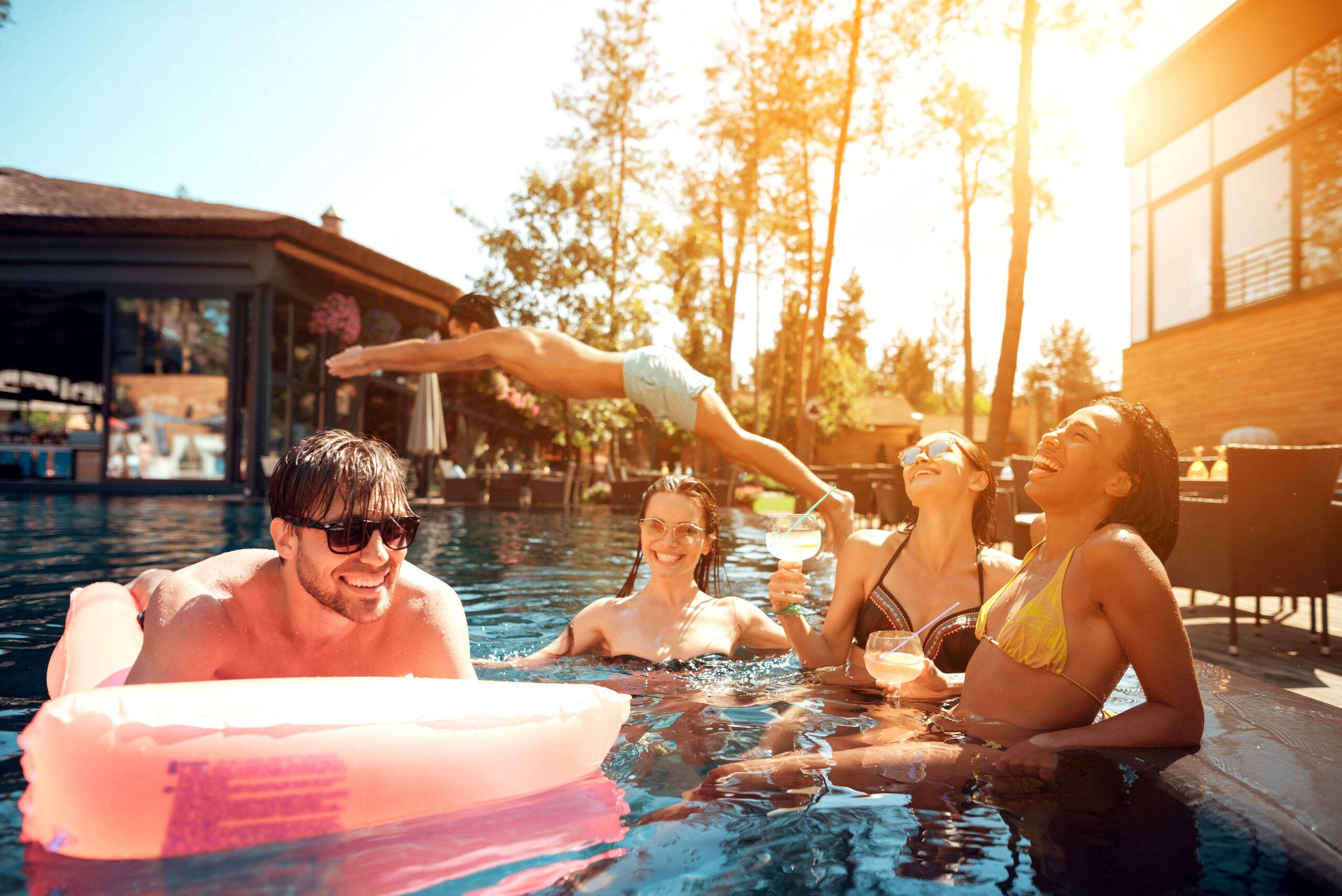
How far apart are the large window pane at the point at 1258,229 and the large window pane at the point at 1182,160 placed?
82 cm

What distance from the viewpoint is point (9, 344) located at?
58.7ft

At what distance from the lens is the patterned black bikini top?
314 cm

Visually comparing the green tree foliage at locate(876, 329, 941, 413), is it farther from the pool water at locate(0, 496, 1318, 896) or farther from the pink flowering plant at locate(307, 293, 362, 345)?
the pool water at locate(0, 496, 1318, 896)

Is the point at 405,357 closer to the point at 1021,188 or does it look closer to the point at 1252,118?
the point at 1021,188

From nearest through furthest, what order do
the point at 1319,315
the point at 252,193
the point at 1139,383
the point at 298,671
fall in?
the point at 298,671, the point at 1319,315, the point at 1139,383, the point at 252,193

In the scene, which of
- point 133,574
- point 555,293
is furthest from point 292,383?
point 133,574

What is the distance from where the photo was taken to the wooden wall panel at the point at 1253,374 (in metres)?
11.1

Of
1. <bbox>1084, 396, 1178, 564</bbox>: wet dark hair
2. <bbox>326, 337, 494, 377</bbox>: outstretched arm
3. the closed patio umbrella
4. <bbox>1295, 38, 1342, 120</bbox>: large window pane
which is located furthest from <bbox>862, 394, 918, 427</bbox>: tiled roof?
<bbox>1084, 396, 1178, 564</bbox>: wet dark hair

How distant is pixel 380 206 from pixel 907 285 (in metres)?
16.0

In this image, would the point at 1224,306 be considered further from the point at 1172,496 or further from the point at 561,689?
the point at 561,689

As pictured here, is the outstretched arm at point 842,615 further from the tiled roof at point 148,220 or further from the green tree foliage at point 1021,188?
the tiled roof at point 148,220

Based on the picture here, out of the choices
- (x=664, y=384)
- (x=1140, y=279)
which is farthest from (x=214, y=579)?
(x=1140, y=279)

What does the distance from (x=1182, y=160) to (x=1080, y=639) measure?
1602 cm

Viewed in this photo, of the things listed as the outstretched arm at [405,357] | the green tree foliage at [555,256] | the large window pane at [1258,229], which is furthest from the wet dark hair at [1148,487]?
the green tree foliage at [555,256]
